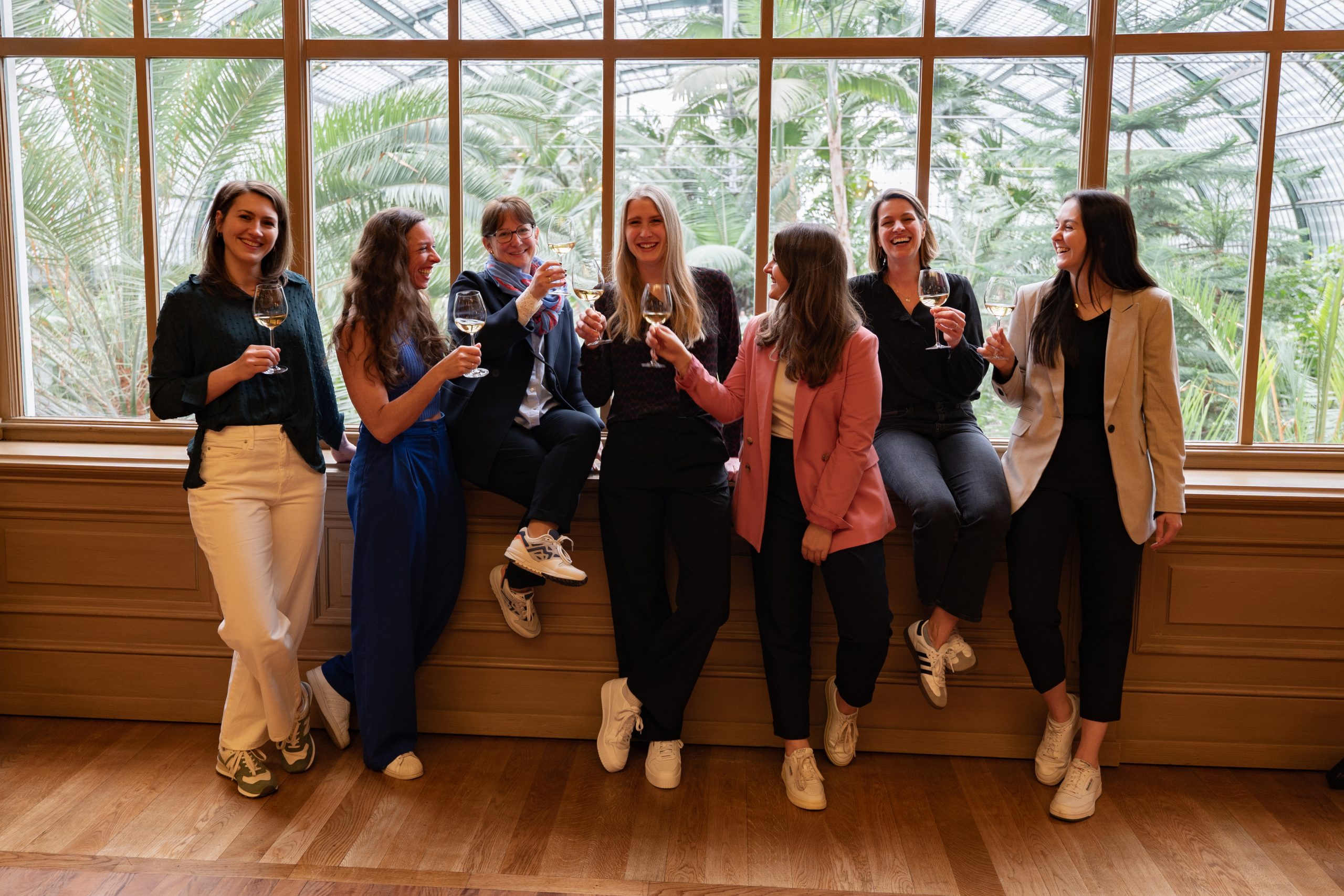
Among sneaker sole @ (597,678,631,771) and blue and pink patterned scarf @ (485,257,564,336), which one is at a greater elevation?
blue and pink patterned scarf @ (485,257,564,336)

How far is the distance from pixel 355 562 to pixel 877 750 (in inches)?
67.3

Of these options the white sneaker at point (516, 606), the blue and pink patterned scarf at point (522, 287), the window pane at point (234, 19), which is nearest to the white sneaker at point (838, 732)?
the white sneaker at point (516, 606)

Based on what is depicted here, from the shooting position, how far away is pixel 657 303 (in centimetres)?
254

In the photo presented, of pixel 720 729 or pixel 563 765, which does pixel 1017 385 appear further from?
pixel 563 765

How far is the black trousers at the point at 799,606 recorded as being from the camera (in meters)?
2.77

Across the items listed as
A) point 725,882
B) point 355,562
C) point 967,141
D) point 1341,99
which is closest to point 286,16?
point 355,562

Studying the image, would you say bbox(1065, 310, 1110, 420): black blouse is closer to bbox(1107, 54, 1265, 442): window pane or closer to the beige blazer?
the beige blazer

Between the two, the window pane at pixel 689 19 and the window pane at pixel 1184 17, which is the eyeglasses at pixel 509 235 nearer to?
the window pane at pixel 689 19

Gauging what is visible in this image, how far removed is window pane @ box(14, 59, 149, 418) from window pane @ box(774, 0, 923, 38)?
2315 millimetres

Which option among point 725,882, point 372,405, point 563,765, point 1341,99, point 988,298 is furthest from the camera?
point 1341,99

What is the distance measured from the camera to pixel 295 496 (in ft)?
9.39

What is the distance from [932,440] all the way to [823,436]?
47 cm

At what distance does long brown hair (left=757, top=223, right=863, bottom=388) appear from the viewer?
8.82 feet

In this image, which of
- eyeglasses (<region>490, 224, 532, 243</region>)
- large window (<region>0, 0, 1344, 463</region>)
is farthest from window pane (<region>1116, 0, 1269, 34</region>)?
eyeglasses (<region>490, 224, 532, 243</region>)
